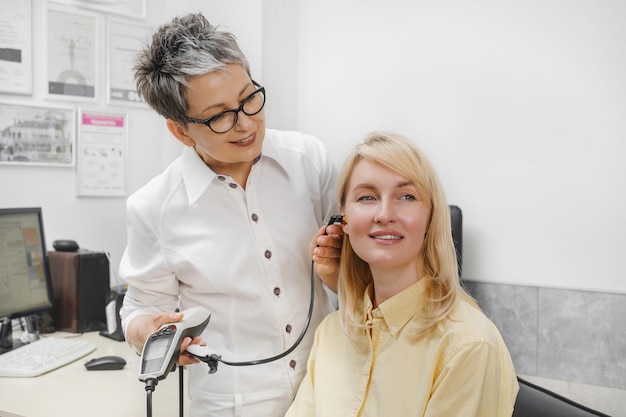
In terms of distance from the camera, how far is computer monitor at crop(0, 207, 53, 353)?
2118 mm

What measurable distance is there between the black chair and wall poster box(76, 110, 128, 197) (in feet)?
6.39

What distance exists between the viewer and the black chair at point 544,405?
1130 mm

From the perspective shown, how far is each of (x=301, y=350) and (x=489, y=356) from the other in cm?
53

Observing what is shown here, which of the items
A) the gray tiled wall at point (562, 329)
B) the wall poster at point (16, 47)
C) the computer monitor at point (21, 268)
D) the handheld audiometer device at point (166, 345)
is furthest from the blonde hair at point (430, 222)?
the wall poster at point (16, 47)

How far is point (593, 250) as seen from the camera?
1.85 m

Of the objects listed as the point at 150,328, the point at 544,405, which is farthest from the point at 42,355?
the point at 544,405

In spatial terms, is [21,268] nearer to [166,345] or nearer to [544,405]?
[166,345]

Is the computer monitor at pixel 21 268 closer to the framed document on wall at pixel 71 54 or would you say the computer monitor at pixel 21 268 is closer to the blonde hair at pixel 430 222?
the framed document on wall at pixel 71 54

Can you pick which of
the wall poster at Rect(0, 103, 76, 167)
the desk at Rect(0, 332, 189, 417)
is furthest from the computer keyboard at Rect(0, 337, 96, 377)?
the wall poster at Rect(0, 103, 76, 167)

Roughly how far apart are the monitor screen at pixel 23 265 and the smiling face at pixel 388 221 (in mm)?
1484

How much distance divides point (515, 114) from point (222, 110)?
1129 millimetres

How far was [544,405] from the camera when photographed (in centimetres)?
121

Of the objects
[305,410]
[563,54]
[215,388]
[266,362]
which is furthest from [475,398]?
[563,54]

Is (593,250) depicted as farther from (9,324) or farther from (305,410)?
(9,324)
